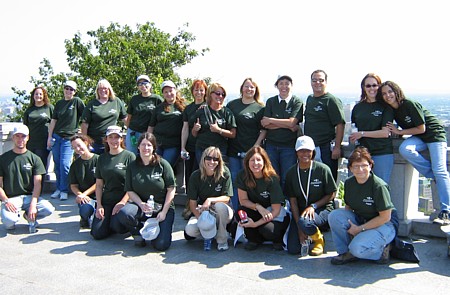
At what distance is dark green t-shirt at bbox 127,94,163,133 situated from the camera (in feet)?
25.1

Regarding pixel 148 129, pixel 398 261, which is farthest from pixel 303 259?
pixel 148 129

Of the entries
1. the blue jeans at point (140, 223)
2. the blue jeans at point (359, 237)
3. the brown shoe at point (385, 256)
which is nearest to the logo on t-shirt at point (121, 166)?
the blue jeans at point (140, 223)

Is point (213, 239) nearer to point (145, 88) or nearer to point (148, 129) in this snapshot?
point (148, 129)

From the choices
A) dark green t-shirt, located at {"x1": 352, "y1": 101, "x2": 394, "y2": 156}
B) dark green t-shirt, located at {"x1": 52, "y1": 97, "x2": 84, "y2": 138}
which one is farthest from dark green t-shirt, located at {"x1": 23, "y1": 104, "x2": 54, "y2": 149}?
dark green t-shirt, located at {"x1": 352, "y1": 101, "x2": 394, "y2": 156}

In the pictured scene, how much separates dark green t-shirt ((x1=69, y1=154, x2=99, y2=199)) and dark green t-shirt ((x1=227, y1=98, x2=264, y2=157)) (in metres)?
1.98

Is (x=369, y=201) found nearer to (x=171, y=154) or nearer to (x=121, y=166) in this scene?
(x=121, y=166)

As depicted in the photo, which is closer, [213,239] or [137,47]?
[213,239]

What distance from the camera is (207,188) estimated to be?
5.88 meters

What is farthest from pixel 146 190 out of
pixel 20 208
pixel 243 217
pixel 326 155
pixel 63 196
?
pixel 63 196

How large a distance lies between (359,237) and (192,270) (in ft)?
5.67

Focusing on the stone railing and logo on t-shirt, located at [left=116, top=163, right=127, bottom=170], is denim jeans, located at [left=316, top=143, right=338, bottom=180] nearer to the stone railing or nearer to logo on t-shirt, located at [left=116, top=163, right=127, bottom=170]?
the stone railing

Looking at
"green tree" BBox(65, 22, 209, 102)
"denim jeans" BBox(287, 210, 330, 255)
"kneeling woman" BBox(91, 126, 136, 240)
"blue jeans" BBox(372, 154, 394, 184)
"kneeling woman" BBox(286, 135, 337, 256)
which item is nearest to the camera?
"denim jeans" BBox(287, 210, 330, 255)

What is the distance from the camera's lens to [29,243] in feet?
19.9

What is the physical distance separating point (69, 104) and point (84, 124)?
24.6 inches
